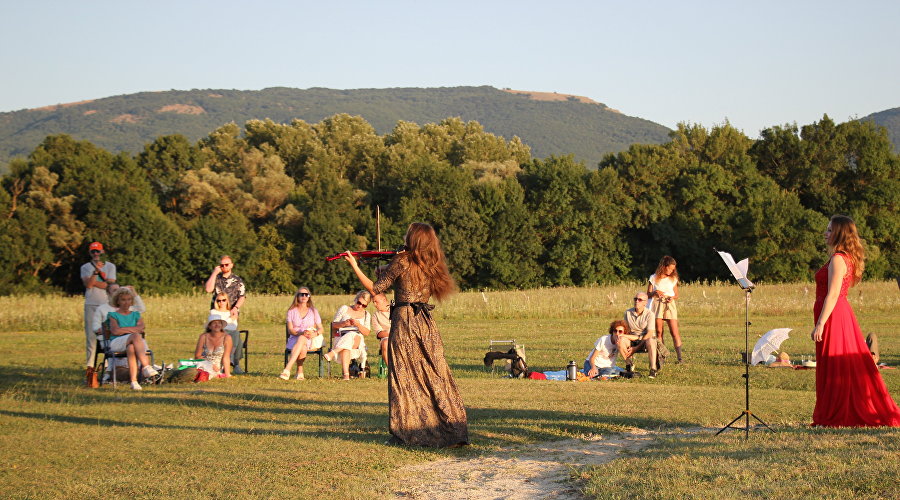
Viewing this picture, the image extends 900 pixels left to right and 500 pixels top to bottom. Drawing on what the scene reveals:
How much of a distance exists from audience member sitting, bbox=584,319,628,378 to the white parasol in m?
1.99

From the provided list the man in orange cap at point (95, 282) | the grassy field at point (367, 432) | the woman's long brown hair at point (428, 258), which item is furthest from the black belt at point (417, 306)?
the man in orange cap at point (95, 282)

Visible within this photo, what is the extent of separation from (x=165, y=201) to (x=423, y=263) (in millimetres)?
53053

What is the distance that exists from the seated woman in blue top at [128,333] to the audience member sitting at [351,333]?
8.58 feet

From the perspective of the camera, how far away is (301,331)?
565 inches

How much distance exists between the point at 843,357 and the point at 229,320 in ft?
31.6

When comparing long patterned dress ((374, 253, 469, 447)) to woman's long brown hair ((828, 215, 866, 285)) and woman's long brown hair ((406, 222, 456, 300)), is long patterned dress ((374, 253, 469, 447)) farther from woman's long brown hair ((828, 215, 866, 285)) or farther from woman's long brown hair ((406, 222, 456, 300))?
woman's long brown hair ((828, 215, 866, 285))

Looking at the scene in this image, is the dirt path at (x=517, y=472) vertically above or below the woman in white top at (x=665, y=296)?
below

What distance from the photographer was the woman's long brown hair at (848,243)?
28.6ft

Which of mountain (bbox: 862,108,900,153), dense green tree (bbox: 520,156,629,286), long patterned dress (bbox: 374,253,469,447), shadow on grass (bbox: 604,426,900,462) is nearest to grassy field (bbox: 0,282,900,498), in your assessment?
shadow on grass (bbox: 604,426,900,462)

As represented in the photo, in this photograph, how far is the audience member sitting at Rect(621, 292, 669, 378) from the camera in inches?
564

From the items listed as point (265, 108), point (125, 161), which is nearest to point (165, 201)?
point (125, 161)

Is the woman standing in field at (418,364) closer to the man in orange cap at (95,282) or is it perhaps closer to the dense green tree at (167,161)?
the man in orange cap at (95,282)

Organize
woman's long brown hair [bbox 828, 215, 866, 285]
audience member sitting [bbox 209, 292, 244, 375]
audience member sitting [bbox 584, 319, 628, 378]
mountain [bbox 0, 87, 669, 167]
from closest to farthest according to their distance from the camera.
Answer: woman's long brown hair [bbox 828, 215, 866, 285], audience member sitting [bbox 584, 319, 628, 378], audience member sitting [bbox 209, 292, 244, 375], mountain [bbox 0, 87, 669, 167]

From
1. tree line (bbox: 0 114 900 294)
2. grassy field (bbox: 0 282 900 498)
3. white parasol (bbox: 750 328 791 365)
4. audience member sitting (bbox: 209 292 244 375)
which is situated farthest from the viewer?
tree line (bbox: 0 114 900 294)
